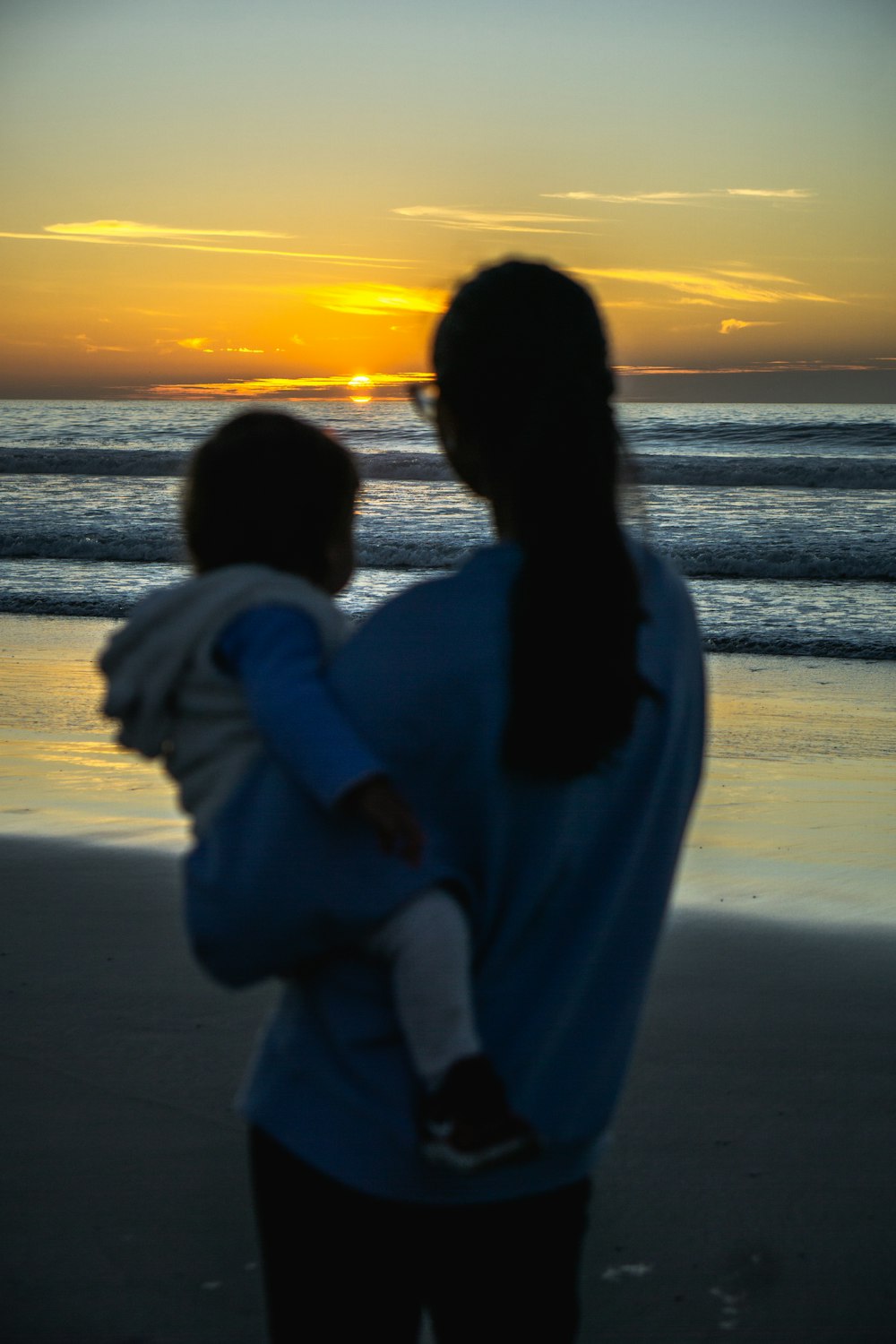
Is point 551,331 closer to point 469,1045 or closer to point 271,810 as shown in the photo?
point 271,810

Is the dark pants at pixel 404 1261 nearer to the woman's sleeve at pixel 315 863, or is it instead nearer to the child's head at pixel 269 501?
the woman's sleeve at pixel 315 863

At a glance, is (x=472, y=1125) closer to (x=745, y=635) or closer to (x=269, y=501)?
(x=269, y=501)

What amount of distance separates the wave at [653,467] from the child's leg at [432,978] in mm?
21527

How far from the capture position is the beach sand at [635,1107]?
7.12 ft

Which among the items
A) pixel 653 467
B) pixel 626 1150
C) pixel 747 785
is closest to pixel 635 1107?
pixel 626 1150

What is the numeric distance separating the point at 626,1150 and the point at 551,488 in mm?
2014

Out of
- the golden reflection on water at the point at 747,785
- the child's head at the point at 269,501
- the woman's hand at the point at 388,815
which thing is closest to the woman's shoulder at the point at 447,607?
the woman's hand at the point at 388,815

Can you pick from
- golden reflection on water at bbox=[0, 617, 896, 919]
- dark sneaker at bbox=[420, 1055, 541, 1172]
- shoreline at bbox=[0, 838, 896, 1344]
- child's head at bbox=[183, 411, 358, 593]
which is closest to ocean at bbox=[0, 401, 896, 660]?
child's head at bbox=[183, 411, 358, 593]

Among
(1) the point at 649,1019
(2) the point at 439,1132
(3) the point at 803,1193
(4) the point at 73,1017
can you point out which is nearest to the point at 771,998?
(1) the point at 649,1019

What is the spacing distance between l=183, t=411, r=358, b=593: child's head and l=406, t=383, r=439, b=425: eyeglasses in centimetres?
15

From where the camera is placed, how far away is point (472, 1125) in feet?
3.27

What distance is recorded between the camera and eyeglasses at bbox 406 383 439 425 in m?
1.12

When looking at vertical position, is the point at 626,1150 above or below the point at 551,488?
below

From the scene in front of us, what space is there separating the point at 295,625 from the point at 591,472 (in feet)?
1.02
